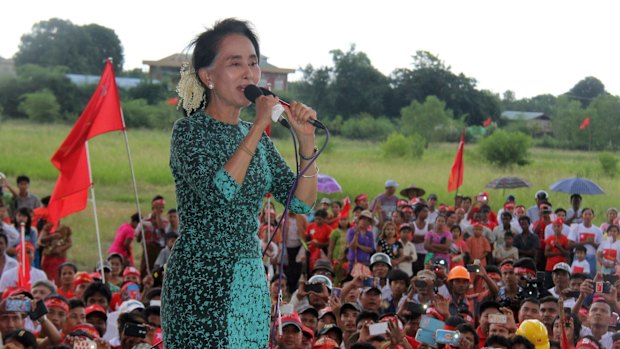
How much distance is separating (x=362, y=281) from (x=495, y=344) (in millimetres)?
3289

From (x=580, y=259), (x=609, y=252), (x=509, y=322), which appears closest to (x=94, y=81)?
(x=580, y=259)

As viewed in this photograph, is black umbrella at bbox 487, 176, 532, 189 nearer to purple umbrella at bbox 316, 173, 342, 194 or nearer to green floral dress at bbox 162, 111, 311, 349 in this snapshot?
purple umbrella at bbox 316, 173, 342, 194

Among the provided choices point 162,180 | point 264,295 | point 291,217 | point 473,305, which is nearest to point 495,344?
point 473,305

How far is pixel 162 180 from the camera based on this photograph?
2612cm

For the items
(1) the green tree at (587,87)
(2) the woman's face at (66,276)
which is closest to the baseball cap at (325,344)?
(2) the woman's face at (66,276)

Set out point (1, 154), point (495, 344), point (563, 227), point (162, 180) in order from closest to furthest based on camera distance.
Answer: point (495, 344) < point (563, 227) < point (162, 180) < point (1, 154)

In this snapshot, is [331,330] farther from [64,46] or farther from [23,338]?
[64,46]

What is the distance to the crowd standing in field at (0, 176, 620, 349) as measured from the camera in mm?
6621

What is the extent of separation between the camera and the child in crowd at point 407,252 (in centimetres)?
1089

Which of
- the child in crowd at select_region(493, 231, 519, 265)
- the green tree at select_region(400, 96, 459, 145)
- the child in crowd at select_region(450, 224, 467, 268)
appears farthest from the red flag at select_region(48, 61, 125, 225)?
the green tree at select_region(400, 96, 459, 145)

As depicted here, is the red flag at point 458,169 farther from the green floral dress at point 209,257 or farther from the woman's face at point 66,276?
the green floral dress at point 209,257

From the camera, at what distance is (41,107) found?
36.9 m

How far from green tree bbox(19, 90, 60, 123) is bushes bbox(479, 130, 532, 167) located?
17.5 metres

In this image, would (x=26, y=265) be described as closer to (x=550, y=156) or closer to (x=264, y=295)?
(x=264, y=295)
